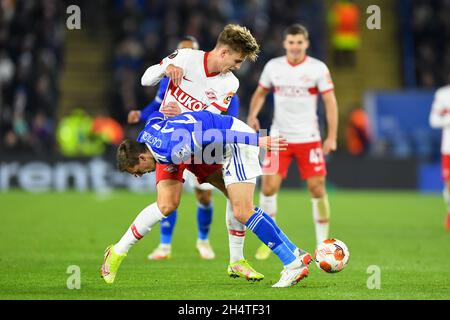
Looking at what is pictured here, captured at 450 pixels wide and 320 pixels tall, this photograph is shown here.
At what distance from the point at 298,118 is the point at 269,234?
301 cm

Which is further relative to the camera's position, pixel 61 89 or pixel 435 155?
pixel 61 89

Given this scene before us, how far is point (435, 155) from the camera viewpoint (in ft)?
73.7

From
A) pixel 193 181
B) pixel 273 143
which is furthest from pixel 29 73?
pixel 273 143

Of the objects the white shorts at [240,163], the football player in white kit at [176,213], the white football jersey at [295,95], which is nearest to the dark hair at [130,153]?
the white shorts at [240,163]

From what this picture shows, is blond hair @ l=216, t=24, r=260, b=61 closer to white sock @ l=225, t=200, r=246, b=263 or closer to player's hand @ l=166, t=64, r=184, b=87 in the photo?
player's hand @ l=166, t=64, r=184, b=87

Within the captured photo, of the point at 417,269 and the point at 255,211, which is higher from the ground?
the point at 255,211

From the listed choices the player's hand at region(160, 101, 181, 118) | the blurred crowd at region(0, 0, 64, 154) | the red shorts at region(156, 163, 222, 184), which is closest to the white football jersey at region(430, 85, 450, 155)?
the player's hand at region(160, 101, 181, 118)

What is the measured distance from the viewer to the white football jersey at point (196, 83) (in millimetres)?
8508

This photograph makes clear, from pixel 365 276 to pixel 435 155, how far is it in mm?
14222

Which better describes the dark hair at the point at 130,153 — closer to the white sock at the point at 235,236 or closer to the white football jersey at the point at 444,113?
Answer: the white sock at the point at 235,236
